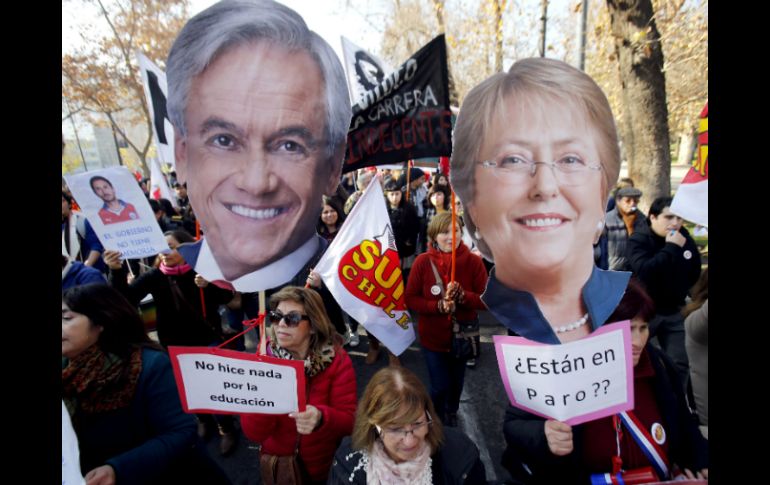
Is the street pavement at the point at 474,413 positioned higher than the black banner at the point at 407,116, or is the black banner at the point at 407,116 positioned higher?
the black banner at the point at 407,116

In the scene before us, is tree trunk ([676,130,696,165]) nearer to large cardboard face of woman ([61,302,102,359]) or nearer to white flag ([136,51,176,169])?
white flag ([136,51,176,169])

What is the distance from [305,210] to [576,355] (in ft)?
4.64

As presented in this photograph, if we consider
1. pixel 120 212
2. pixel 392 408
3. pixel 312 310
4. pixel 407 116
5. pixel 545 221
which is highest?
pixel 407 116

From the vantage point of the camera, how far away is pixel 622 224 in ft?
9.22

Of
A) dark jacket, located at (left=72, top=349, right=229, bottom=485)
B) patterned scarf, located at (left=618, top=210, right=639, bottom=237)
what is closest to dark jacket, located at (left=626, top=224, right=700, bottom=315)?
patterned scarf, located at (left=618, top=210, right=639, bottom=237)

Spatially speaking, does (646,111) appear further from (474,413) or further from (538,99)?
(474,413)

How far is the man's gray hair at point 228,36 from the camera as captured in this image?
188 centimetres

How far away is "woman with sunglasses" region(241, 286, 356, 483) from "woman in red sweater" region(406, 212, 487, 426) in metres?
0.88

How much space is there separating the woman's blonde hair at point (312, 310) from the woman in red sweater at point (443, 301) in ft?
2.90

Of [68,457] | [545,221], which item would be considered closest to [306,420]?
[68,457]

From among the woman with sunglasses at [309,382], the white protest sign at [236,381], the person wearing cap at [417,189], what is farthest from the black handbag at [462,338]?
the person wearing cap at [417,189]

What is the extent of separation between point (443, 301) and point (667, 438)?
1.35 meters

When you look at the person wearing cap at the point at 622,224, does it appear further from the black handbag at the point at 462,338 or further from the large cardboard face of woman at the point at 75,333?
the large cardboard face of woman at the point at 75,333

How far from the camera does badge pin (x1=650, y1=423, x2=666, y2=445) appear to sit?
175 cm
